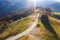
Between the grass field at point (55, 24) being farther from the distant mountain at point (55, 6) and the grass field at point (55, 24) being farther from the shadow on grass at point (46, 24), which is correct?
the distant mountain at point (55, 6)

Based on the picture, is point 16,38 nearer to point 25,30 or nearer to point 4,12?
point 25,30

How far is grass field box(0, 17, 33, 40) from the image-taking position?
310 cm

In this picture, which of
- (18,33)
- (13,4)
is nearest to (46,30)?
(18,33)

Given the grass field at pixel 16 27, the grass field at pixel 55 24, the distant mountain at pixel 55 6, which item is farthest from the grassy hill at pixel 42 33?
the distant mountain at pixel 55 6

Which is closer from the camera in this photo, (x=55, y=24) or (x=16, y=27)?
(x=16, y=27)

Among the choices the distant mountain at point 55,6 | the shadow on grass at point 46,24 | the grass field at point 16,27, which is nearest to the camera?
the grass field at point 16,27

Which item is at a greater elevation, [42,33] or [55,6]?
[55,6]

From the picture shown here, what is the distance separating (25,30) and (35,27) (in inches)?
8.3

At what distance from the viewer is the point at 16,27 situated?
315 cm

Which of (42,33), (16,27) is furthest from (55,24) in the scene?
(16,27)

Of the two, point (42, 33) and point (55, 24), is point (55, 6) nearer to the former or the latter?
point (55, 24)

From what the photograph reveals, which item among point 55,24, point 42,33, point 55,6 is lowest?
point 42,33

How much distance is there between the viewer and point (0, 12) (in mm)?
3227

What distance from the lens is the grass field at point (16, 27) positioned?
3.10 m
